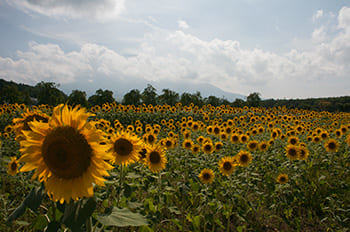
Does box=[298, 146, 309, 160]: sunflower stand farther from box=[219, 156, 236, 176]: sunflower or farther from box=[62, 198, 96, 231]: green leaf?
box=[62, 198, 96, 231]: green leaf

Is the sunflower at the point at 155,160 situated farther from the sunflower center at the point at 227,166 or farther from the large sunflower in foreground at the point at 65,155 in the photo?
the large sunflower in foreground at the point at 65,155

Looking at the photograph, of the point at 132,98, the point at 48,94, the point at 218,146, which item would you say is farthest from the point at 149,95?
the point at 218,146

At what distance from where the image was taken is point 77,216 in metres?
1.06

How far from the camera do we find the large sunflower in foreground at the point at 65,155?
117cm

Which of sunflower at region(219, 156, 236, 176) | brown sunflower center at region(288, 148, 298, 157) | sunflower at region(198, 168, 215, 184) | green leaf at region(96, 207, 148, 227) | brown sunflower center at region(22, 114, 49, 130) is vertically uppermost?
brown sunflower center at region(22, 114, 49, 130)

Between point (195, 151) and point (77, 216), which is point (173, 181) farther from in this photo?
point (77, 216)

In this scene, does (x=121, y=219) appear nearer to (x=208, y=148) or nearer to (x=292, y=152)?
(x=208, y=148)

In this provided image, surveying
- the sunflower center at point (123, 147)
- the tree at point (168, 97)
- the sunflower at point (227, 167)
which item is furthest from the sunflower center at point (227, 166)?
the tree at point (168, 97)

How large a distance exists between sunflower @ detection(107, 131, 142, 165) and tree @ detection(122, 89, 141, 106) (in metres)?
22.2

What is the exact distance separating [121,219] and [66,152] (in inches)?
20.7

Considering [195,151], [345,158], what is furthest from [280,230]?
[345,158]

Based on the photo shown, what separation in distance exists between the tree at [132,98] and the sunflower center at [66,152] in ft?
76.4

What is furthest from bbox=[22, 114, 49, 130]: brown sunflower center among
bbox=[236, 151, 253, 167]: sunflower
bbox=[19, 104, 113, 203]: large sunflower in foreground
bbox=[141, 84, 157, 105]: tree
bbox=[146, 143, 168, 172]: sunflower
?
bbox=[141, 84, 157, 105]: tree

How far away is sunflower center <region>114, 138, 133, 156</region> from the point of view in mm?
2234
